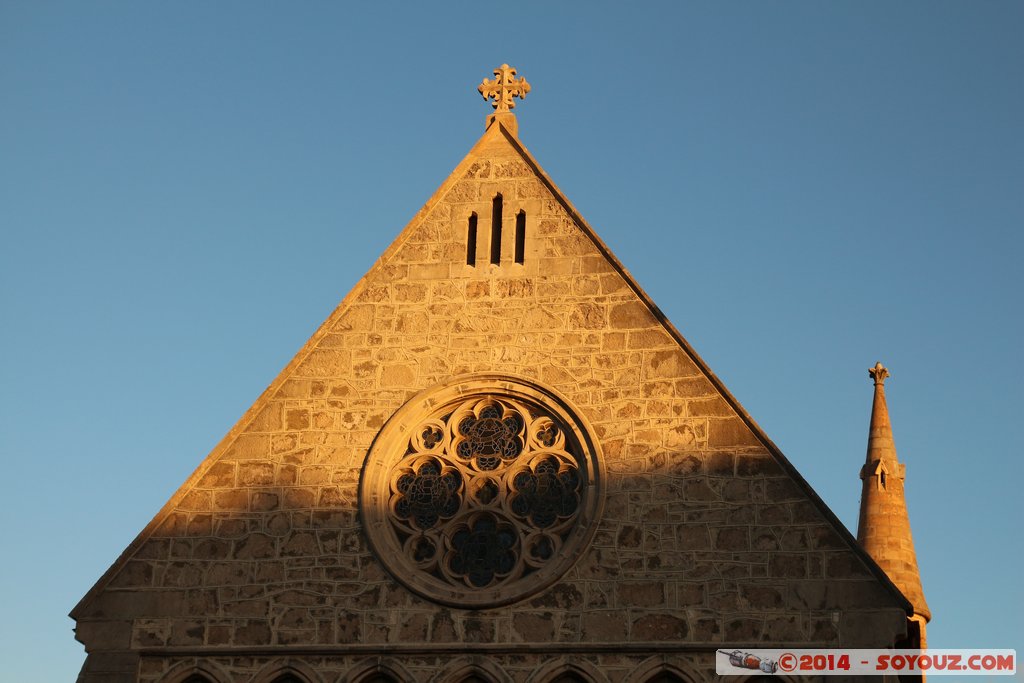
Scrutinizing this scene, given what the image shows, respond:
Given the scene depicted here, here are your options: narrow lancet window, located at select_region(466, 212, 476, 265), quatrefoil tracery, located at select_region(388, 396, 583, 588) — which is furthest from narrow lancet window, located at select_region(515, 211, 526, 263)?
quatrefoil tracery, located at select_region(388, 396, 583, 588)

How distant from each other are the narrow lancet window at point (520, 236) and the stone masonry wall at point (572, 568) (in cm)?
10

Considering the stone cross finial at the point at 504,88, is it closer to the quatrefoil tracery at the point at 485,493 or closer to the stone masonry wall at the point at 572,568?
A: the stone masonry wall at the point at 572,568

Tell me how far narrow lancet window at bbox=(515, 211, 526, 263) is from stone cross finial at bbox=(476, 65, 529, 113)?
1.84 meters

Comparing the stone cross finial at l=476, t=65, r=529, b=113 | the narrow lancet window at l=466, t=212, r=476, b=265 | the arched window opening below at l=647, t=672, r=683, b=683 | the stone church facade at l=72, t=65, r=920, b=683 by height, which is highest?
the stone cross finial at l=476, t=65, r=529, b=113

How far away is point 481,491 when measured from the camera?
19.8 m

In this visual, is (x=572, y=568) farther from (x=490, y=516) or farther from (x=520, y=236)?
(x=520, y=236)

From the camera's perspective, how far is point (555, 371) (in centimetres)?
2031

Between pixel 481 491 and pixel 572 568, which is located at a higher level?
pixel 481 491

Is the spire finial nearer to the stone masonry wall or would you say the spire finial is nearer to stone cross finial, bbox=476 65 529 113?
the stone masonry wall

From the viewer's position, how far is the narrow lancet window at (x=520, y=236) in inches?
846

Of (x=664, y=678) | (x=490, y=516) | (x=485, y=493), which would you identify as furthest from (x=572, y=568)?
(x=664, y=678)

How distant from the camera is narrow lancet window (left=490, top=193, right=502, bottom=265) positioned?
2155 centimetres

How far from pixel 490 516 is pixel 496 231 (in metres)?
4.18

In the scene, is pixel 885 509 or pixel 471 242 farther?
pixel 885 509
